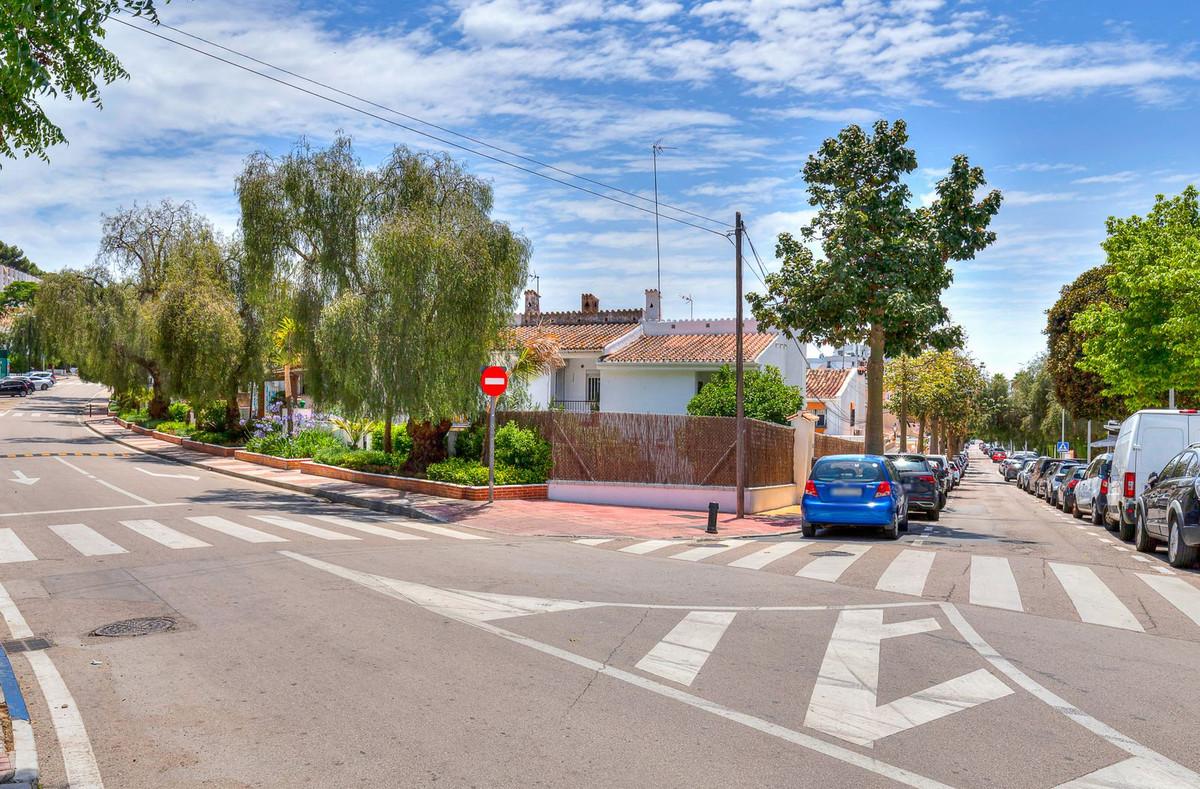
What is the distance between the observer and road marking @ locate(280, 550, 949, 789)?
4.93 metres

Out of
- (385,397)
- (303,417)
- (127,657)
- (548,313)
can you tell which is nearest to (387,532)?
(385,397)

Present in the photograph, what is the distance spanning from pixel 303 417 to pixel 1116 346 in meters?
27.7

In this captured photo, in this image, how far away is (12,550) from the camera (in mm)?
12297

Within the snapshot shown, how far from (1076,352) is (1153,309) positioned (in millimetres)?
15502

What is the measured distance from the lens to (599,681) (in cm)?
655

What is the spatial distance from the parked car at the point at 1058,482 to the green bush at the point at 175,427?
33.3m

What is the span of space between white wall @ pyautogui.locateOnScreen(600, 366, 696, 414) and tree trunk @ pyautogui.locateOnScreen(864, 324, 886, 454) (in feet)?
32.3

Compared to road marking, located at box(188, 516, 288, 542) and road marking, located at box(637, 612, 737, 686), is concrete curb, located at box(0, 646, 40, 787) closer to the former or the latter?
road marking, located at box(637, 612, 737, 686)

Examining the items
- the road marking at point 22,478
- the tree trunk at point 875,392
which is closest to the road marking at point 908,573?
the tree trunk at point 875,392

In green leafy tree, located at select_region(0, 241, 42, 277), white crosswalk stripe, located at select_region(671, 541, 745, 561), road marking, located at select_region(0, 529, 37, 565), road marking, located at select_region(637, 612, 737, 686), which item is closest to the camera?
road marking, located at select_region(637, 612, 737, 686)

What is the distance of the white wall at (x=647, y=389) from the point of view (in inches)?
1298

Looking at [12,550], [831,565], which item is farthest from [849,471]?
[12,550]

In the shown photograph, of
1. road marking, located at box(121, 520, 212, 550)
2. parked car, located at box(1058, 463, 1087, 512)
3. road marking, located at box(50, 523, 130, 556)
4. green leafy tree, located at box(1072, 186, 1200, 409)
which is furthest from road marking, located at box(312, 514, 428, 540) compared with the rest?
green leafy tree, located at box(1072, 186, 1200, 409)

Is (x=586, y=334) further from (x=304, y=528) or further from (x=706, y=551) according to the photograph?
(x=706, y=551)
